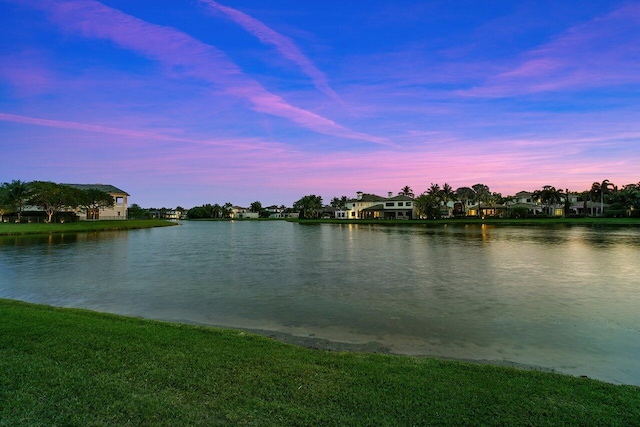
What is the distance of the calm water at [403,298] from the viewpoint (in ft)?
27.7

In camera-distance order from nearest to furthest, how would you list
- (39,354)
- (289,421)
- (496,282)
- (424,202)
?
(289,421), (39,354), (496,282), (424,202)

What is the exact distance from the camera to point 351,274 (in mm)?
19234

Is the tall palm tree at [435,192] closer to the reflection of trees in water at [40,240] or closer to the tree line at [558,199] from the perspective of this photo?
the tree line at [558,199]

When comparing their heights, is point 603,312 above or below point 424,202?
below

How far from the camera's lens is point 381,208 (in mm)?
104062

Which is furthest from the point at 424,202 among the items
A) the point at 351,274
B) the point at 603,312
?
the point at 603,312

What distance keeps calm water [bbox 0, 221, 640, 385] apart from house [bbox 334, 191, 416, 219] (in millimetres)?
76181

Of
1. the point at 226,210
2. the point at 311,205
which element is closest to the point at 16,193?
the point at 311,205

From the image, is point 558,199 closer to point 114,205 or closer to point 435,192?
point 435,192

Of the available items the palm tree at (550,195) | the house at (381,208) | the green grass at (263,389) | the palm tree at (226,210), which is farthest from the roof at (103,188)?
the palm tree at (550,195)

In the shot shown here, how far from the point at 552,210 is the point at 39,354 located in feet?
375

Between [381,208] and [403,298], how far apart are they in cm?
9186

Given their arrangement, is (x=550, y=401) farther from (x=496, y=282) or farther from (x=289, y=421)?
(x=496, y=282)

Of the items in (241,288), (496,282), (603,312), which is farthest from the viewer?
(496,282)
